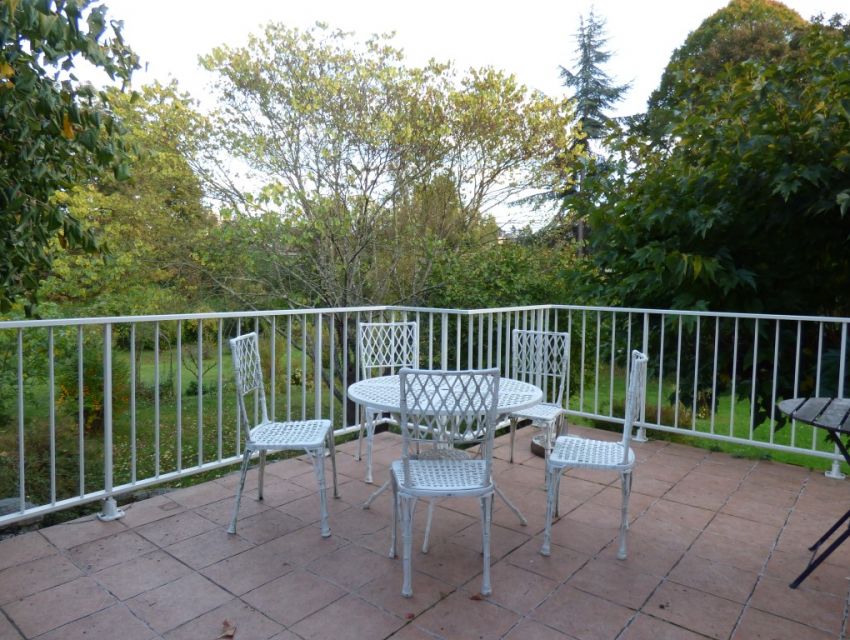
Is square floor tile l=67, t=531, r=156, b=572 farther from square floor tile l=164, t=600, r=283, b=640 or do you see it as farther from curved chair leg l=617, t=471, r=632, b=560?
curved chair leg l=617, t=471, r=632, b=560

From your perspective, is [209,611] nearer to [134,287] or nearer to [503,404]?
[503,404]

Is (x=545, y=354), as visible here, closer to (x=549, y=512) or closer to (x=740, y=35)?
(x=549, y=512)

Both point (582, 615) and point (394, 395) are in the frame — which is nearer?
point (582, 615)

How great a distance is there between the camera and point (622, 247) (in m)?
4.79

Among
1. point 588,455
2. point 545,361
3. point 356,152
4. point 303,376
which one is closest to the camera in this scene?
point 588,455

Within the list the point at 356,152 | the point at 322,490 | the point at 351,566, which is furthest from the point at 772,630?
the point at 356,152

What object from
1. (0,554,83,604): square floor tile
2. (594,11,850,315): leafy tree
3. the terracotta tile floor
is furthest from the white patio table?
(594,11,850,315): leafy tree

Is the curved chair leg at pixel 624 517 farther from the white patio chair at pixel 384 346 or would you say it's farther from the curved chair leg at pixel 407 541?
the white patio chair at pixel 384 346

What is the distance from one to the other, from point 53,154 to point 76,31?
0.66m

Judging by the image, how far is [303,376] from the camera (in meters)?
4.27

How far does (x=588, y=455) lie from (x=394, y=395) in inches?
38.0

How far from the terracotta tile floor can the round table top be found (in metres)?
0.66

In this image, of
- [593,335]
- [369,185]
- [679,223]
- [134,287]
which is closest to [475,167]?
[369,185]

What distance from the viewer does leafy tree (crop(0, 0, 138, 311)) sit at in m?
2.10
